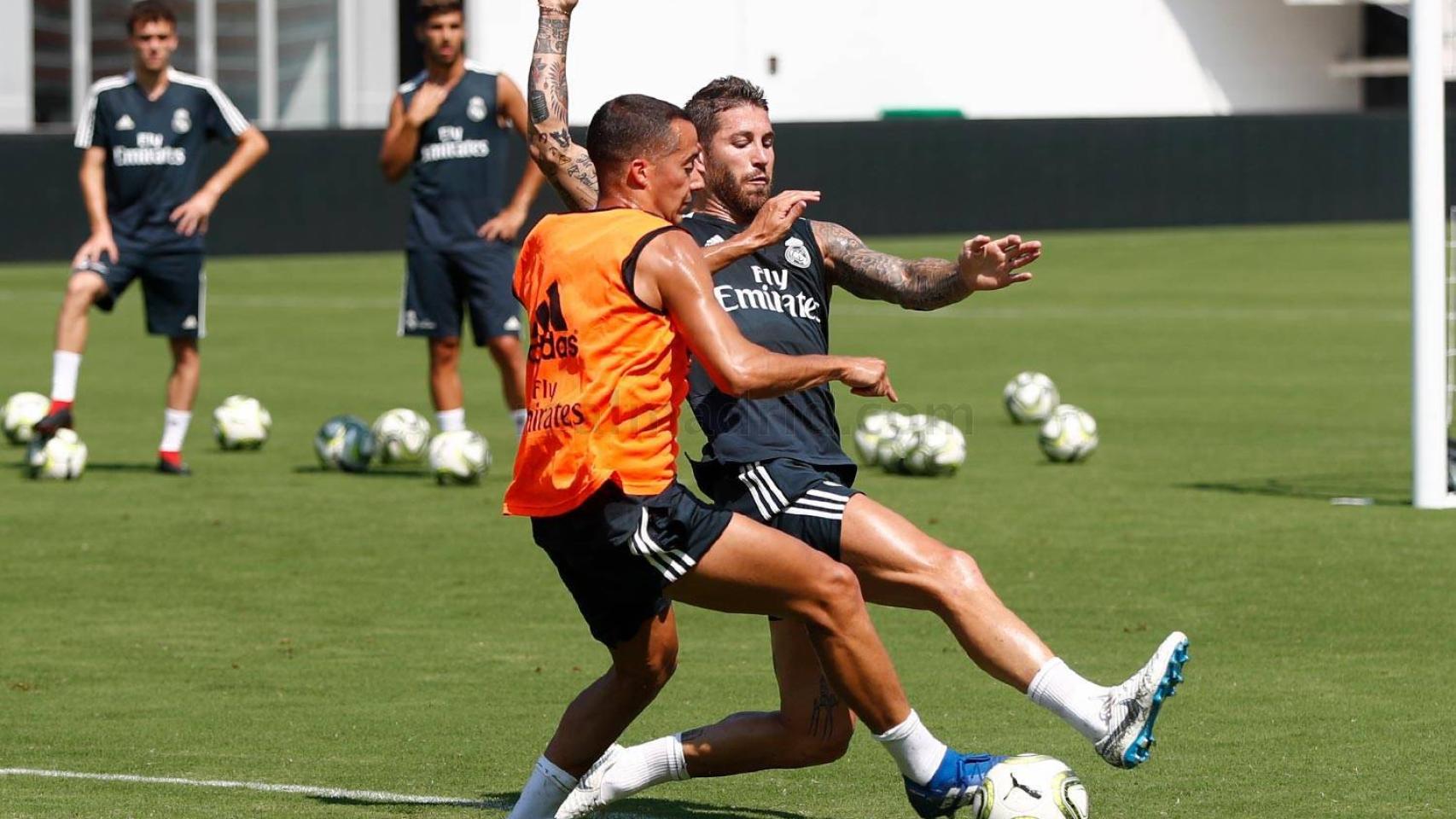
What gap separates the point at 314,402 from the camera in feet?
55.5

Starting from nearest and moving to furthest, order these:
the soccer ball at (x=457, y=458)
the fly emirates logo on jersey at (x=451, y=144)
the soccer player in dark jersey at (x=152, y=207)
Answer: the soccer ball at (x=457, y=458), the soccer player in dark jersey at (x=152, y=207), the fly emirates logo on jersey at (x=451, y=144)

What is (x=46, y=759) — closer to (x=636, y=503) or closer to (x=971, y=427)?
(x=636, y=503)

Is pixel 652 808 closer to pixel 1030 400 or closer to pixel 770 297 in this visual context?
pixel 770 297

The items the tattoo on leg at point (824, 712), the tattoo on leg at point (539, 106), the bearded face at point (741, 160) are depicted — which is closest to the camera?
the tattoo on leg at point (824, 712)

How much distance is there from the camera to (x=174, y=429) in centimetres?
1317

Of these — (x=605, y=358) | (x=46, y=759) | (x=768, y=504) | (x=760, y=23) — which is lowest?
(x=46, y=759)

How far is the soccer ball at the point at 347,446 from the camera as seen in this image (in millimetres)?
13281

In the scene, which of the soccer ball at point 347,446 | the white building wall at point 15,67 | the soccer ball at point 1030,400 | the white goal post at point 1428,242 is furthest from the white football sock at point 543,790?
the white building wall at point 15,67

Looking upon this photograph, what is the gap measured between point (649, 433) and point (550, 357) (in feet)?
1.00

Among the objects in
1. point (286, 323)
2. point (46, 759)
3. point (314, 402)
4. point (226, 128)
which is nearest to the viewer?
point (46, 759)

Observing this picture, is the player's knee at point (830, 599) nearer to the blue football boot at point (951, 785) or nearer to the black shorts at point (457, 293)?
the blue football boot at point (951, 785)

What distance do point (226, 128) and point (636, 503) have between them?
8.48 meters

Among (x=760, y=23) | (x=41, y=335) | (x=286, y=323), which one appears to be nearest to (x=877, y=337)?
(x=286, y=323)

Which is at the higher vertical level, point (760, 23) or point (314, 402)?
point (760, 23)
